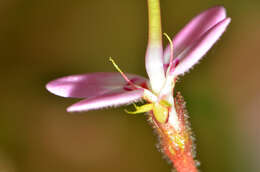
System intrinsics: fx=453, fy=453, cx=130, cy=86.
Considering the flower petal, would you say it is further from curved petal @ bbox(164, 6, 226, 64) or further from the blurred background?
the blurred background

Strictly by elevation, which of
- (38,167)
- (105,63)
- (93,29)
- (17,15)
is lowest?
(38,167)

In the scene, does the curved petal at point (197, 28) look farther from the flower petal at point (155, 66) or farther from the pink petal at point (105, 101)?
the pink petal at point (105, 101)

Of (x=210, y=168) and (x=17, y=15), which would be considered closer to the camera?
(x=210, y=168)

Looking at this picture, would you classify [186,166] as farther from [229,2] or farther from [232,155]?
[229,2]

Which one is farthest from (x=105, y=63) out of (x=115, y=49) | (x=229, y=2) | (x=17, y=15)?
(x=229, y=2)

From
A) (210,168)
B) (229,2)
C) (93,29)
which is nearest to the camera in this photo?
(210,168)

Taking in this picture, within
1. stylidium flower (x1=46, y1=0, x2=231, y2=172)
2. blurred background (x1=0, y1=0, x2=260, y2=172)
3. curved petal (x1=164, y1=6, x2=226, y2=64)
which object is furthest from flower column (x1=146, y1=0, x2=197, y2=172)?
blurred background (x1=0, y1=0, x2=260, y2=172)

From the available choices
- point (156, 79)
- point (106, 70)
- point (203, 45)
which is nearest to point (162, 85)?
point (156, 79)

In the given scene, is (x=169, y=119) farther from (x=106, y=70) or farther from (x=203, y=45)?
(x=106, y=70)
